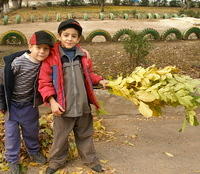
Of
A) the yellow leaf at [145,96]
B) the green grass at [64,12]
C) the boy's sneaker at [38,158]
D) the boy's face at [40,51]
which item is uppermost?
the green grass at [64,12]

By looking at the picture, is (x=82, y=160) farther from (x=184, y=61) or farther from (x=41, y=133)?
(x=184, y=61)

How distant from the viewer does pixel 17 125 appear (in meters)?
3.58

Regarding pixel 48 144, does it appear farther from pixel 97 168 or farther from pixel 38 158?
pixel 97 168

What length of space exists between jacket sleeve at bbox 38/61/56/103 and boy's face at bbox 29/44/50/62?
0.09 meters

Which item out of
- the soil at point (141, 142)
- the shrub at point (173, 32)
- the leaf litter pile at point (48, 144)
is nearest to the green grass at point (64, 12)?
the shrub at point (173, 32)

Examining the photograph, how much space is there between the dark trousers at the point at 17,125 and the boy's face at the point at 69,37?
2.28 feet

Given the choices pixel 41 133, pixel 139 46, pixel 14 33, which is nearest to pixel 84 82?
pixel 41 133

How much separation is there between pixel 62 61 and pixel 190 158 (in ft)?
5.92

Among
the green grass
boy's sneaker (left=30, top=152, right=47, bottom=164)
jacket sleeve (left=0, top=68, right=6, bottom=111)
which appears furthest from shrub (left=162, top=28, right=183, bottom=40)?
the green grass

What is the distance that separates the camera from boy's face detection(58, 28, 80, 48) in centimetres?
327

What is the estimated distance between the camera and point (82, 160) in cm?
379

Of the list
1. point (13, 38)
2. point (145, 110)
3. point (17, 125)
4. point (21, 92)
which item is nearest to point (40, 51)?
point (21, 92)

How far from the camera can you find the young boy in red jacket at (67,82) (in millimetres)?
3258

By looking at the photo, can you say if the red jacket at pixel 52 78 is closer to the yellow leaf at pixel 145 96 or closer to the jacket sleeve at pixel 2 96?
the jacket sleeve at pixel 2 96
